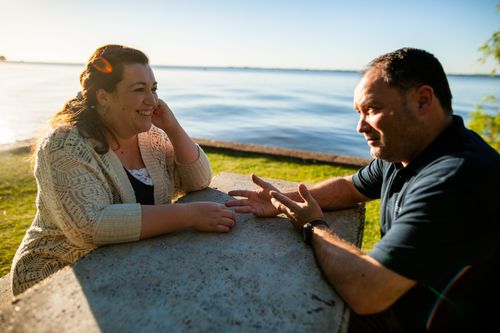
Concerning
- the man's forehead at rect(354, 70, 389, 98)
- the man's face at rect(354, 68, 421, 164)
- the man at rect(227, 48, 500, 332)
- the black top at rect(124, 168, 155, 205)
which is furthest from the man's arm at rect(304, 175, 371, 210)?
the black top at rect(124, 168, 155, 205)

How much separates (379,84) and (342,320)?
1338mm

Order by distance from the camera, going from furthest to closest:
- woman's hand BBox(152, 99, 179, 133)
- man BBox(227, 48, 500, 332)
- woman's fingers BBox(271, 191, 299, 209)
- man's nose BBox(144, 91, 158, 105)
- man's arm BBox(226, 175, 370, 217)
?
woman's hand BBox(152, 99, 179, 133) < man's arm BBox(226, 175, 370, 217) < man's nose BBox(144, 91, 158, 105) < woman's fingers BBox(271, 191, 299, 209) < man BBox(227, 48, 500, 332)

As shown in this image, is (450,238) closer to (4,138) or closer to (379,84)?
(379,84)

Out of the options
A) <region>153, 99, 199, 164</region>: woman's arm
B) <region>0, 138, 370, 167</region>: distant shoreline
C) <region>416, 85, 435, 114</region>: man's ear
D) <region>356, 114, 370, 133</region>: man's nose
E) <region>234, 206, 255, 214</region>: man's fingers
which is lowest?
<region>0, 138, 370, 167</region>: distant shoreline

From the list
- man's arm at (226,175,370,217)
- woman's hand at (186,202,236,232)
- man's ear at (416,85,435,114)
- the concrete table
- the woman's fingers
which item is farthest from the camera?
man's arm at (226,175,370,217)

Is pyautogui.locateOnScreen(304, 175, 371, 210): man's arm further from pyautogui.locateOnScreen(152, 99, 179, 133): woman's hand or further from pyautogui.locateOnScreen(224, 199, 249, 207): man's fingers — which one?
pyautogui.locateOnScreen(152, 99, 179, 133): woman's hand

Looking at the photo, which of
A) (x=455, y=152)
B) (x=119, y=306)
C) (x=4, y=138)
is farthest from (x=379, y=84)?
(x=4, y=138)

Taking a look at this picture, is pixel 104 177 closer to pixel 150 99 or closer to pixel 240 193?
pixel 150 99

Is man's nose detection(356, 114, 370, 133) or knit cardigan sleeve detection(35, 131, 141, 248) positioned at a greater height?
man's nose detection(356, 114, 370, 133)

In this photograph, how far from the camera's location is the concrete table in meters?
1.34

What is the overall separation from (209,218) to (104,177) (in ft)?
2.47

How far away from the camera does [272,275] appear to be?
168 centimetres

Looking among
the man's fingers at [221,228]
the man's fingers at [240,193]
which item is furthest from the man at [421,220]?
the man's fingers at [240,193]

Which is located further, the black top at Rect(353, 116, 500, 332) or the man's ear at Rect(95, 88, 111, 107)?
the man's ear at Rect(95, 88, 111, 107)
